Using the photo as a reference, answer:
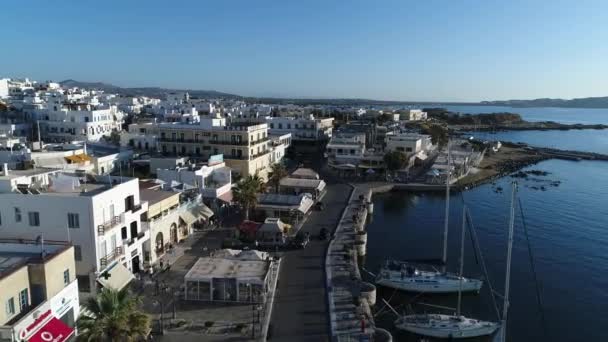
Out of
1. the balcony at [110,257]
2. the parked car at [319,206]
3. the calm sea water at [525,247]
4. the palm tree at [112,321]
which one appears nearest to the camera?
the palm tree at [112,321]

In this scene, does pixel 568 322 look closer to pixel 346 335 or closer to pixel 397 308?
pixel 397 308

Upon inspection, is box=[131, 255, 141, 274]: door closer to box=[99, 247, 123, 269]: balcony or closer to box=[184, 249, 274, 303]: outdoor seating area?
box=[99, 247, 123, 269]: balcony

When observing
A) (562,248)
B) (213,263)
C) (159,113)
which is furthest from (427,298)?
(159,113)

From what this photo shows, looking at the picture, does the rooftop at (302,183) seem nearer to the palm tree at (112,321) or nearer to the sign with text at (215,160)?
the sign with text at (215,160)

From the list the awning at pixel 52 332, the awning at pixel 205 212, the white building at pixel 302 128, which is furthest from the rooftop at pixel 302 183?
the awning at pixel 52 332

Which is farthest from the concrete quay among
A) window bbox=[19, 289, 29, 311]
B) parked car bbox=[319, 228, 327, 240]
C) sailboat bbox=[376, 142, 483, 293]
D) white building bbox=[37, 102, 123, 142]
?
white building bbox=[37, 102, 123, 142]
